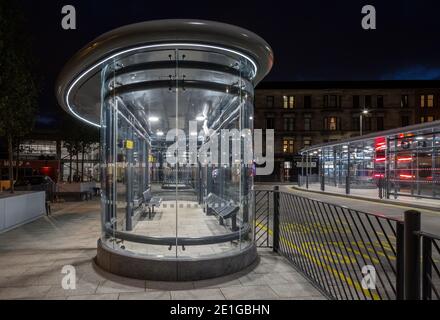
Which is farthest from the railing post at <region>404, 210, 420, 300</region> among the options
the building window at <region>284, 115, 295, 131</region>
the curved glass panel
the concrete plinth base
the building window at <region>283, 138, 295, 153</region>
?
the building window at <region>284, 115, 295, 131</region>

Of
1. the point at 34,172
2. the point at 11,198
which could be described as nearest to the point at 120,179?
the point at 11,198

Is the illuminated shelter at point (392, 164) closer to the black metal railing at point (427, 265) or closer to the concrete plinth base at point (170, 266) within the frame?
the concrete plinth base at point (170, 266)

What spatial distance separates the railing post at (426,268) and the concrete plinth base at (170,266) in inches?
120

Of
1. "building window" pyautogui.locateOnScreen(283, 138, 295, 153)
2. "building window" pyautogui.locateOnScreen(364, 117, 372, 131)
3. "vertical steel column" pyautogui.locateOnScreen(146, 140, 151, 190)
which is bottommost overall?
"vertical steel column" pyautogui.locateOnScreen(146, 140, 151, 190)

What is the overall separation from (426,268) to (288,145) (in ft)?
165

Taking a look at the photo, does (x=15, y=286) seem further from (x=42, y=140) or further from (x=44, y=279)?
(x=42, y=140)

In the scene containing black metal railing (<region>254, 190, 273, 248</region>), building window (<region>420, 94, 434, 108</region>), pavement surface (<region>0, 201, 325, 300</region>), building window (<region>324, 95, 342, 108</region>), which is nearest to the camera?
pavement surface (<region>0, 201, 325, 300</region>)

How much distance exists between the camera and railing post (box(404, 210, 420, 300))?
2848 mm

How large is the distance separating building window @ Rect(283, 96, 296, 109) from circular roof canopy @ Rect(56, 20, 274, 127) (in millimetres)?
46485

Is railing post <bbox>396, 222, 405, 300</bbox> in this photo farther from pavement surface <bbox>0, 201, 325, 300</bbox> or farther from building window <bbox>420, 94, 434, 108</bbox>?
building window <bbox>420, 94, 434, 108</bbox>

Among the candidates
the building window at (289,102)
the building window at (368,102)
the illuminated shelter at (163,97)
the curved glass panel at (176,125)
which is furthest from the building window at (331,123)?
the illuminated shelter at (163,97)

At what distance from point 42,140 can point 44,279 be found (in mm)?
51516

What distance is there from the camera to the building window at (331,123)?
5141cm

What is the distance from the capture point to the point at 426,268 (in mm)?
2797
